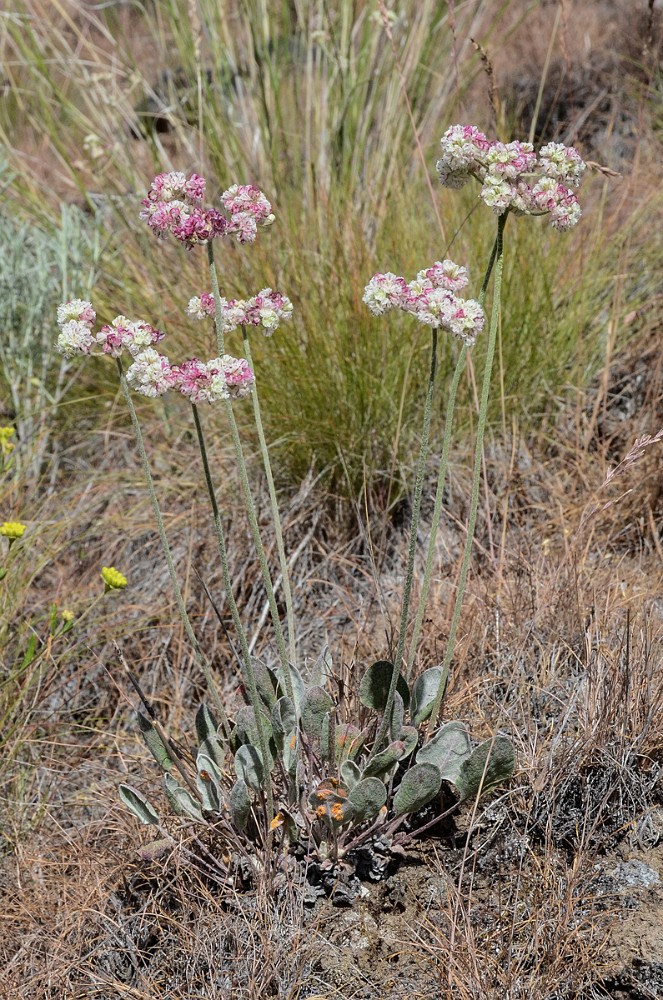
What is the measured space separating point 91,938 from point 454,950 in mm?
654

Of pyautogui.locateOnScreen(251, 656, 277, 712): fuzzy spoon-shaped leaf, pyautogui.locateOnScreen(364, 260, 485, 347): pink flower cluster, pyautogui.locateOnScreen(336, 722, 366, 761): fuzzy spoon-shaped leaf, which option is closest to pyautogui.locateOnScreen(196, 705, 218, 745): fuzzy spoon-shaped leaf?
pyautogui.locateOnScreen(251, 656, 277, 712): fuzzy spoon-shaped leaf

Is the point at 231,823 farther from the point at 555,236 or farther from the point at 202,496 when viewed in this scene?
the point at 555,236

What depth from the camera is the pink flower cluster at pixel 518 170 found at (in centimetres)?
127

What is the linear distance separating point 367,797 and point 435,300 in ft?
2.64

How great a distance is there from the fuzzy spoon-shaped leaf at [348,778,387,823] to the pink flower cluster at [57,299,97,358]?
809 millimetres

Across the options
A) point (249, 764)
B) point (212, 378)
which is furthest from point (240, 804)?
point (212, 378)

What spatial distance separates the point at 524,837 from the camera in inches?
61.2

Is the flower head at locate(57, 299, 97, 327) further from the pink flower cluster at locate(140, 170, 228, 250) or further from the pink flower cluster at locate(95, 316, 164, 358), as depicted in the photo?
the pink flower cluster at locate(140, 170, 228, 250)

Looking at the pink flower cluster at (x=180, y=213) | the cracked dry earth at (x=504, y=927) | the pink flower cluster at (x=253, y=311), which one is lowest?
the cracked dry earth at (x=504, y=927)

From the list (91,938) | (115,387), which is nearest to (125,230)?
(115,387)

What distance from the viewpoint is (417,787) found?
147 cm

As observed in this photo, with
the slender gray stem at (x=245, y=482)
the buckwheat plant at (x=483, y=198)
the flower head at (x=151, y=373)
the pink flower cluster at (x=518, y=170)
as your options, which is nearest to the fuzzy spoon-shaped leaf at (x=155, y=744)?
the slender gray stem at (x=245, y=482)

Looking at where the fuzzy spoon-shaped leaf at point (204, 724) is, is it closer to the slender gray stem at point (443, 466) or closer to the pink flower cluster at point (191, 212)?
the slender gray stem at point (443, 466)

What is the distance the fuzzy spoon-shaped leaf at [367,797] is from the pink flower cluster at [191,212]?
880mm
